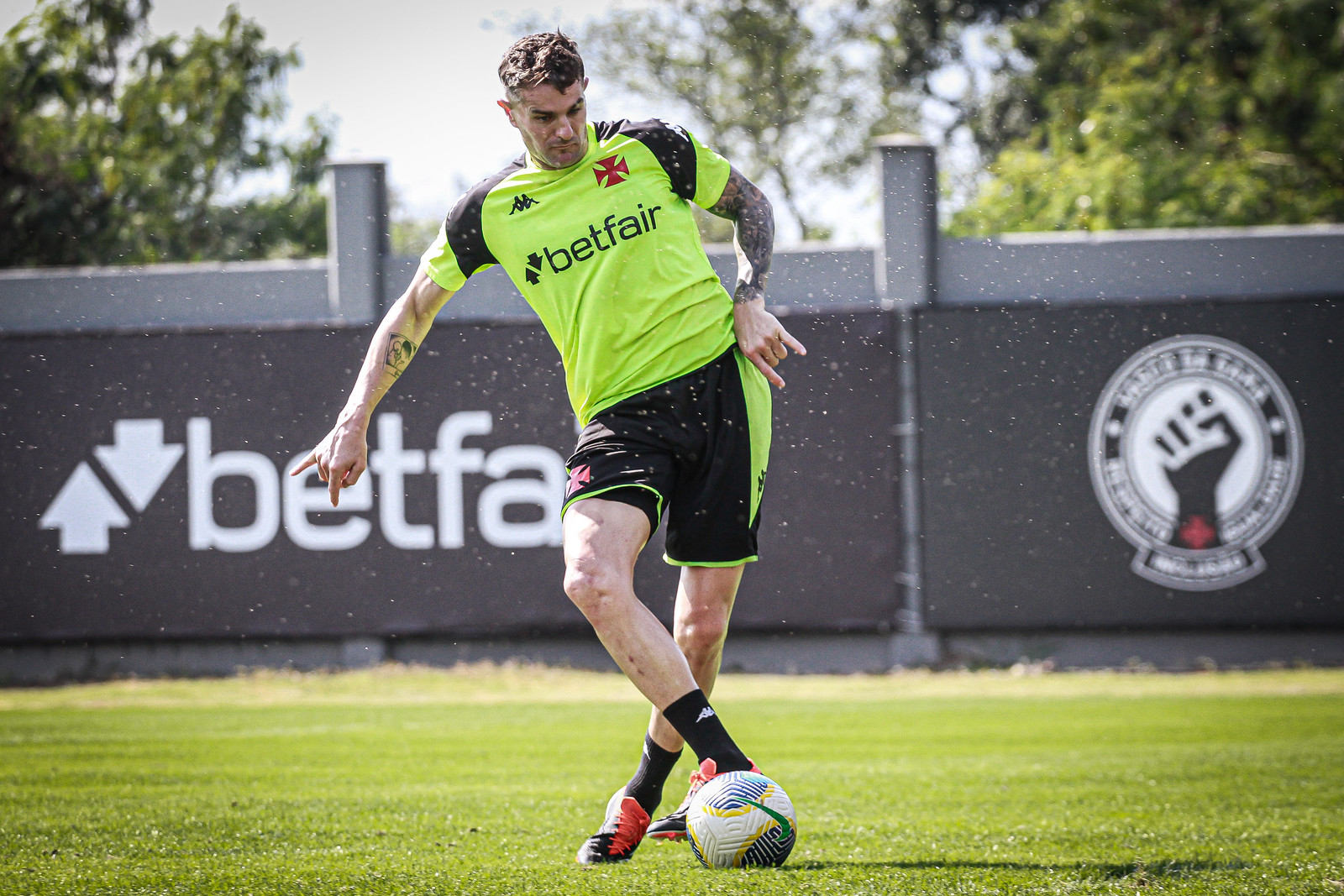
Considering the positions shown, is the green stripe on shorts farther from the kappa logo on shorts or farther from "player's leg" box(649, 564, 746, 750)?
the kappa logo on shorts

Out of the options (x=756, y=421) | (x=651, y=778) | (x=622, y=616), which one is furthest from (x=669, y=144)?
(x=651, y=778)

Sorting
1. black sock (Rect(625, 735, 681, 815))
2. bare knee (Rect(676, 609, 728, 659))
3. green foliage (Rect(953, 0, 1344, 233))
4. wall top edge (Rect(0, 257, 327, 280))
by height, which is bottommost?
black sock (Rect(625, 735, 681, 815))

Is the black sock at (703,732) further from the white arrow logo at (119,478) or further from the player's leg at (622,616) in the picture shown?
the white arrow logo at (119,478)

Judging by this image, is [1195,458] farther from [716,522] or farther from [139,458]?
[139,458]

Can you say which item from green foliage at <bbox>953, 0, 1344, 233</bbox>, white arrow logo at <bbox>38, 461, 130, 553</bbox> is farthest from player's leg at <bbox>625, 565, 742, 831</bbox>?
green foliage at <bbox>953, 0, 1344, 233</bbox>

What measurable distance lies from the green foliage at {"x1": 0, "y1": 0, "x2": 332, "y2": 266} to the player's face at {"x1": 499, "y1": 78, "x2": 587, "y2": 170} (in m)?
16.7

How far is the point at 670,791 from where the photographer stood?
17.3ft

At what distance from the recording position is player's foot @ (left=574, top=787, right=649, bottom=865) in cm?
340

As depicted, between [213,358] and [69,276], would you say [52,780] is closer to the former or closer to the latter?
[213,358]

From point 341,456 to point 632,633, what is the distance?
876 millimetres

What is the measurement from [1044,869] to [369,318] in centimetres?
890

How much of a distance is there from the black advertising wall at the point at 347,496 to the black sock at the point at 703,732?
7.66 meters

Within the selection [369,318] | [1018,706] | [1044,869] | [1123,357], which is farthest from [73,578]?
[1044,869]

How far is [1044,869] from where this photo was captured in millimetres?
3320
